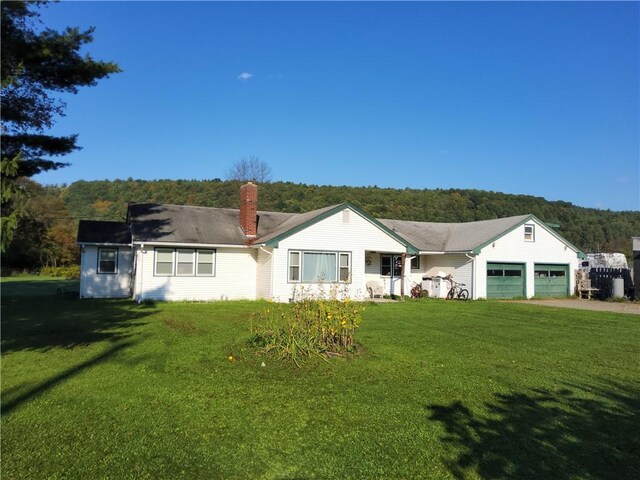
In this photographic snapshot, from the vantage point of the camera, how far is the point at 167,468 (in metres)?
4.09

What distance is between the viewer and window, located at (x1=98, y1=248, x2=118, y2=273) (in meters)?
21.5

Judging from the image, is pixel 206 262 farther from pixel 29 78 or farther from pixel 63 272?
pixel 63 272

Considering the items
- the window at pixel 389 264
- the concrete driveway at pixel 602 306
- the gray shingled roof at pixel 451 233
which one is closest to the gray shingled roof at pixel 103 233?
the window at pixel 389 264

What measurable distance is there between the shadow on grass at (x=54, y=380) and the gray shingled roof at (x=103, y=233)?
13281 millimetres

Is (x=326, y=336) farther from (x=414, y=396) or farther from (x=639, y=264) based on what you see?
(x=639, y=264)

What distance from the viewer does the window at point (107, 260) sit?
2147 centimetres

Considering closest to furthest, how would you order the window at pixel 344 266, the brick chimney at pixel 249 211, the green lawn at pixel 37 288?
1. the window at pixel 344 266
2. the brick chimney at pixel 249 211
3. the green lawn at pixel 37 288

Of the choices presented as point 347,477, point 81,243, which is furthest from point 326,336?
point 81,243

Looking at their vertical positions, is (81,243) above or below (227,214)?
below

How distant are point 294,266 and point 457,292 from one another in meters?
9.50

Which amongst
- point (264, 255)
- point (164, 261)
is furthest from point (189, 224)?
point (264, 255)

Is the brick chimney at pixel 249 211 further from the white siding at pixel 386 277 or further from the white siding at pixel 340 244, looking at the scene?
the white siding at pixel 386 277

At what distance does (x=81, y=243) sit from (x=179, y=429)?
18.1 m

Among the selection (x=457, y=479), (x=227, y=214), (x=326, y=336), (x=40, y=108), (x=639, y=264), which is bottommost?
(x=457, y=479)
